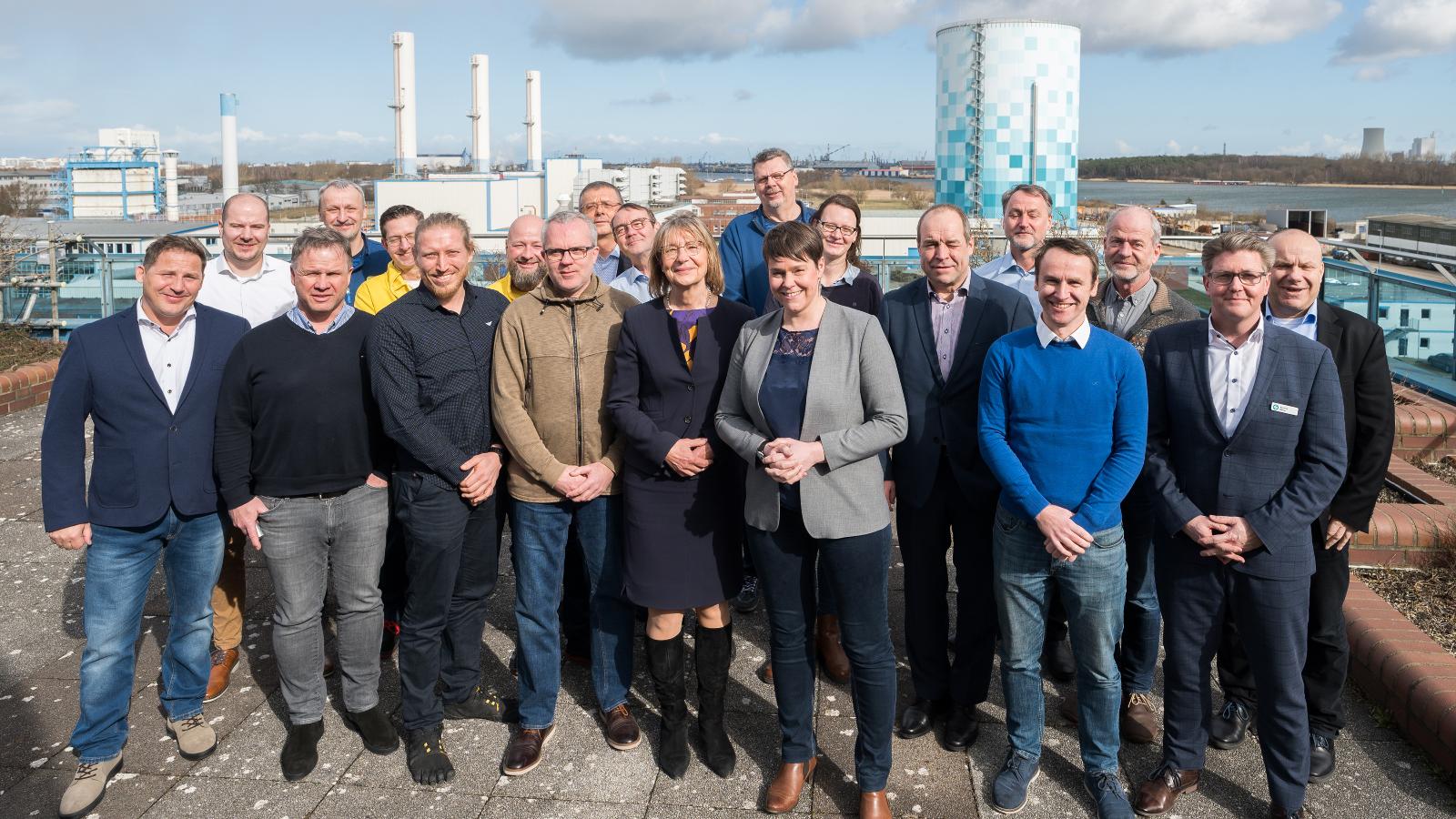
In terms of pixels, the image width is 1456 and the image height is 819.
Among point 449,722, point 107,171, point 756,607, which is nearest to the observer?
point 449,722

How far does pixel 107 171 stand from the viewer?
55.2 m

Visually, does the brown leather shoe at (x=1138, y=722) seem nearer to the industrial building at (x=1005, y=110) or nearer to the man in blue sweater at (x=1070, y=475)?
the man in blue sweater at (x=1070, y=475)

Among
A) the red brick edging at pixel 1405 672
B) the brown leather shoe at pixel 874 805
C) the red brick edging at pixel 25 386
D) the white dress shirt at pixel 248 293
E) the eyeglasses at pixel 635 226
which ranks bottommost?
the brown leather shoe at pixel 874 805

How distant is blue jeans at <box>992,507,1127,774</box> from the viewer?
287cm

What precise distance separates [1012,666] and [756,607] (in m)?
1.71

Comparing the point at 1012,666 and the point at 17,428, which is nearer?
the point at 1012,666

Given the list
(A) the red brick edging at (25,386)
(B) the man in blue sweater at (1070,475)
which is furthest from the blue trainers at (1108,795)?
(A) the red brick edging at (25,386)

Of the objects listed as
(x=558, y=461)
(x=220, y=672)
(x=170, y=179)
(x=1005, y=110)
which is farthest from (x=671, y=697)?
(x=170, y=179)

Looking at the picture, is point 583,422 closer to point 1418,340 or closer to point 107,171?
point 1418,340

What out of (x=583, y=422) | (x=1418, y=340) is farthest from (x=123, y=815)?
(x=1418, y=340)

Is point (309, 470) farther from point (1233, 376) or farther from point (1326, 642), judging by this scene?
point (1326, 642)

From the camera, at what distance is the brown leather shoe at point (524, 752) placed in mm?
3223

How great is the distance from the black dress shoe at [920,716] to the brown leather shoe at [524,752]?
1227 millimetres

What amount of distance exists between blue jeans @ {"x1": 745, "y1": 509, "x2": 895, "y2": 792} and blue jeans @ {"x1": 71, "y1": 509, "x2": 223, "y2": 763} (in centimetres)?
184
